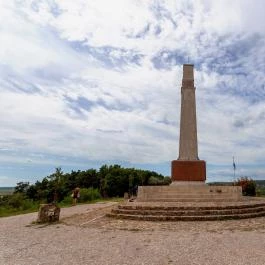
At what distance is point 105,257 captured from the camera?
7840 millimetres

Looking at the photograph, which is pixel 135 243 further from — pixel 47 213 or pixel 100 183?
pixel 100 183

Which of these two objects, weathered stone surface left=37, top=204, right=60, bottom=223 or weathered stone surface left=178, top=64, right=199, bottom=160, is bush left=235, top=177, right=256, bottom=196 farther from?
weathered stone surface left=37, top=204, right=60, bottom=223

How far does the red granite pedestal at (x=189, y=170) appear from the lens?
1997 centimetres

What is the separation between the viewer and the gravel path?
7629 millimetres

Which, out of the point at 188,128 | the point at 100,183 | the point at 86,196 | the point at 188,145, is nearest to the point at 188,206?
the point at 188,145

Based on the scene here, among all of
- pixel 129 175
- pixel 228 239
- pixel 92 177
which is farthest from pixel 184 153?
pixel 92 177

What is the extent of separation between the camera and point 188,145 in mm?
20406

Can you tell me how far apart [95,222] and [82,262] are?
21.4ft

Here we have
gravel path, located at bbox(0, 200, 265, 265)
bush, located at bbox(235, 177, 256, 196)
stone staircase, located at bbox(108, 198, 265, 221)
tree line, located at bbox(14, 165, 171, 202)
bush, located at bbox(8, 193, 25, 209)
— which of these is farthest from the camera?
tree line, located at bbox(14, 165, 171, 202)

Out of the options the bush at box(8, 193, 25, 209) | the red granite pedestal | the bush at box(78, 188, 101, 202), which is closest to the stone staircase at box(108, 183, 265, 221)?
the red granite pedestal

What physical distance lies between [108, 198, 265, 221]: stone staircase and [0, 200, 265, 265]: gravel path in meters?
0.62

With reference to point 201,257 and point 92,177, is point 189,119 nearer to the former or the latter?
point 201,257

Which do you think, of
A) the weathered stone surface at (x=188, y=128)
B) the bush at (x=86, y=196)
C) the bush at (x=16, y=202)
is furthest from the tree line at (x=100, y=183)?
the weathered stone surface at (x=188, y=128)

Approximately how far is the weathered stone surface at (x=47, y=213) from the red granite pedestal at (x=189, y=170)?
7796 millimetres
